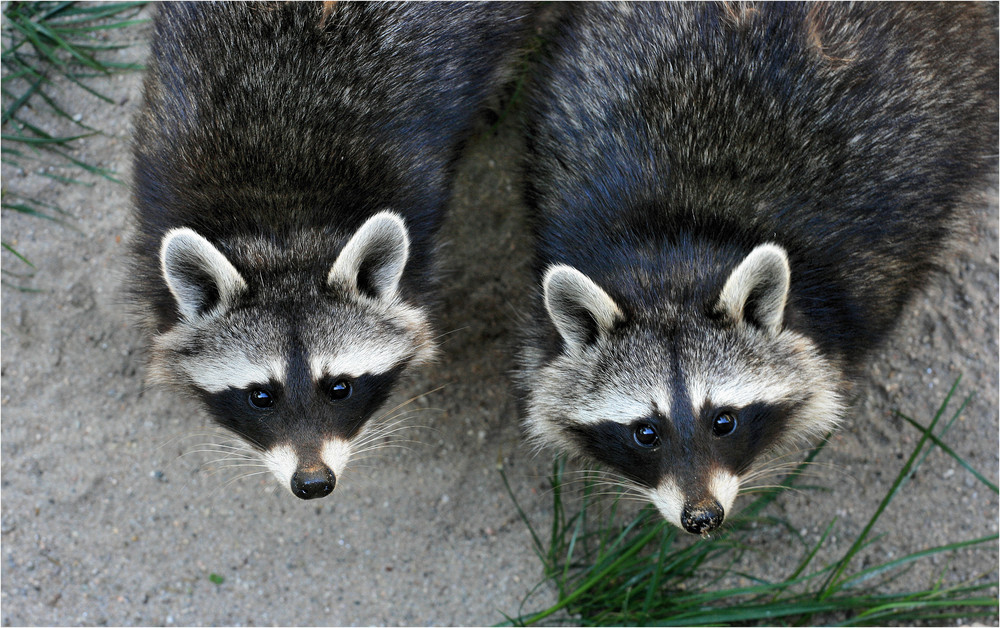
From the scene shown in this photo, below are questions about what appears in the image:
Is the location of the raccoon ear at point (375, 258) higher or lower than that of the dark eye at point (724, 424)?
higher

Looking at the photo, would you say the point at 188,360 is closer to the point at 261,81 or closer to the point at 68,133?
the point at 261,81

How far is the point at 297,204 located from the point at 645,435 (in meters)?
1.82

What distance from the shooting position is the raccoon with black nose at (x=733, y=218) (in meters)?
3.55

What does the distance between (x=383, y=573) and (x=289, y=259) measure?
6.30 feet

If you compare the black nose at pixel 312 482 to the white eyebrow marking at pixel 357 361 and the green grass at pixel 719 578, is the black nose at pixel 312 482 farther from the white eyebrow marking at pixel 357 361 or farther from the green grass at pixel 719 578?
the green grass at pixel 719 578

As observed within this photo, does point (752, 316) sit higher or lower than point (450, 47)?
lower

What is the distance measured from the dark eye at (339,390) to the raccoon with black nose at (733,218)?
832mm

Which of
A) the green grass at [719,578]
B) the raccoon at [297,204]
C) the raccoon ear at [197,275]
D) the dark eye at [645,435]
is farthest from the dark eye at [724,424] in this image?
the raccoon ear at [197,275]

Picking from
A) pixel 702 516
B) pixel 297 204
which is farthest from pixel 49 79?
pixel 702 516

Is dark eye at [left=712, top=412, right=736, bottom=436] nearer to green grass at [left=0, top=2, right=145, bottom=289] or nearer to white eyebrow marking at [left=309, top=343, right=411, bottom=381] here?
white eyebrow marking at [left=309, top=343, right=411, bottom=381]

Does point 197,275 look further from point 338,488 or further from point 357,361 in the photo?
point 338,488

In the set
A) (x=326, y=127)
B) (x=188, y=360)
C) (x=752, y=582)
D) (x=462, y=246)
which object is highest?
(x=326, y=127)

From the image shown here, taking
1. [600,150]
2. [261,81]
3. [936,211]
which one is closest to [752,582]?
[936,211]

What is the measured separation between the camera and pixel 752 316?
142 inches
